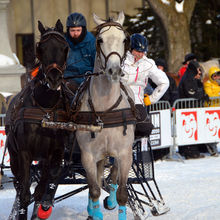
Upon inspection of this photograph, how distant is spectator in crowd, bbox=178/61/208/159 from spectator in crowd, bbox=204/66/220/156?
0.39m

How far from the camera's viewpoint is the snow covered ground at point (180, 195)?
7832mm

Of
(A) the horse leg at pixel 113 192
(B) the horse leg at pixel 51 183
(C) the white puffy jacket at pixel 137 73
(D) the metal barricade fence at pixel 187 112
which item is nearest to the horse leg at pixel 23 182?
(B) the horse leg at pixel 51 183

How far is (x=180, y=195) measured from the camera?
909 centimetres

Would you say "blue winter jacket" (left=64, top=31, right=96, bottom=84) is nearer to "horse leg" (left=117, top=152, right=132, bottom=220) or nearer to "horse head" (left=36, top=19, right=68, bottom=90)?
"horse head" (left=36, top=19, right=68, bottom=90)

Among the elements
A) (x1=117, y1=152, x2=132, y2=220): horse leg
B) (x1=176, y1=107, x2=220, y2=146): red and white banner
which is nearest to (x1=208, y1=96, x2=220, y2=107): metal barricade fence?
(x1=176, y1=107, x2=220, y2=146): red and white banner

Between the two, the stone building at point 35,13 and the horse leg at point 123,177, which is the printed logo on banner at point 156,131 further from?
the stone building at point 35,13

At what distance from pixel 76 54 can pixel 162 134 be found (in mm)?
5321

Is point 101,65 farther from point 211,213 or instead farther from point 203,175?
point 203,175

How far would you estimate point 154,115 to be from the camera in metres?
12.2

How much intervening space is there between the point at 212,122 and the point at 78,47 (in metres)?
6.23

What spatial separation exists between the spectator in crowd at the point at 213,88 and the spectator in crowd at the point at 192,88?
39cm

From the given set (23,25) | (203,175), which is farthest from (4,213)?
(23,25)

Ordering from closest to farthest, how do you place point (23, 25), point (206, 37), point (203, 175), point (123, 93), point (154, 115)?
point (123, 93), point (203, 175), point (154, 115), point (206, 37), point (23, 25)

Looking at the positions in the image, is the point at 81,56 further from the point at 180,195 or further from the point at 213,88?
the point at 213,88
